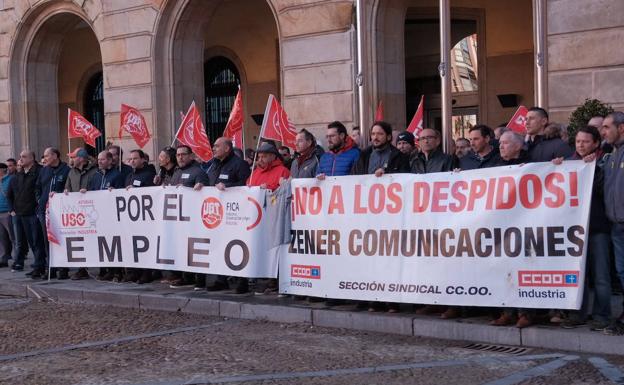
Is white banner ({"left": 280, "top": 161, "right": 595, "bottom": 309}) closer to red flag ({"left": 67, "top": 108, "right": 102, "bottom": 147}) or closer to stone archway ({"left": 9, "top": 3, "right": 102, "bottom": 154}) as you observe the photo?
red flag ({"left": 67, "top": 108, "right": 102, "bottom": 147})

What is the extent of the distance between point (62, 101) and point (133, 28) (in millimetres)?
9043

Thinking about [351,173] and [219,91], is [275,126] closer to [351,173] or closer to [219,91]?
[351,173]

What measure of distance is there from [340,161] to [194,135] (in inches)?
139

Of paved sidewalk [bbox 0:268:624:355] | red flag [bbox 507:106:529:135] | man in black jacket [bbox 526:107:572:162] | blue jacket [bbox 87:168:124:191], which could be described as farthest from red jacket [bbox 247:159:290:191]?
red flag [bbox 507:106:529:135]

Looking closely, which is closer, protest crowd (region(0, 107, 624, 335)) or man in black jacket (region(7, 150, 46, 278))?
protest crowd (region(0, 107, 624, 335))

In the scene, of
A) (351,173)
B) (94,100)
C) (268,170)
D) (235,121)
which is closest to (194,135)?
(235,121)

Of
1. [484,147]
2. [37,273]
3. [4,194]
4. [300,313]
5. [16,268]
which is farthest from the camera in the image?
[4,194]

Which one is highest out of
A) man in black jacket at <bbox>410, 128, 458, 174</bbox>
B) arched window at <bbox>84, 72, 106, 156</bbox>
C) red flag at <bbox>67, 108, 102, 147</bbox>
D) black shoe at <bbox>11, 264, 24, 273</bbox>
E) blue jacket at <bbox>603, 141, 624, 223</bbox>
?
arched window at <bbox>84, 72, 106, 156</bbox>

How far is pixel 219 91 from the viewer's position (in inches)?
927

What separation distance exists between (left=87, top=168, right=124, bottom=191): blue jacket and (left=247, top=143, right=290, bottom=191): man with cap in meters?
2.84

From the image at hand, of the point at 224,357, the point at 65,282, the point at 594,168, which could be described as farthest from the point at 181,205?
the point at 594,168

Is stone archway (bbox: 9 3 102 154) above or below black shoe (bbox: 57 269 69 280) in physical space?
above

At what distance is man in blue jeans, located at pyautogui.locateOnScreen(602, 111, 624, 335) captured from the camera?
23.3ft

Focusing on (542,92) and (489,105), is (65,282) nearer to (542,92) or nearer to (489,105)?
(542,92)
